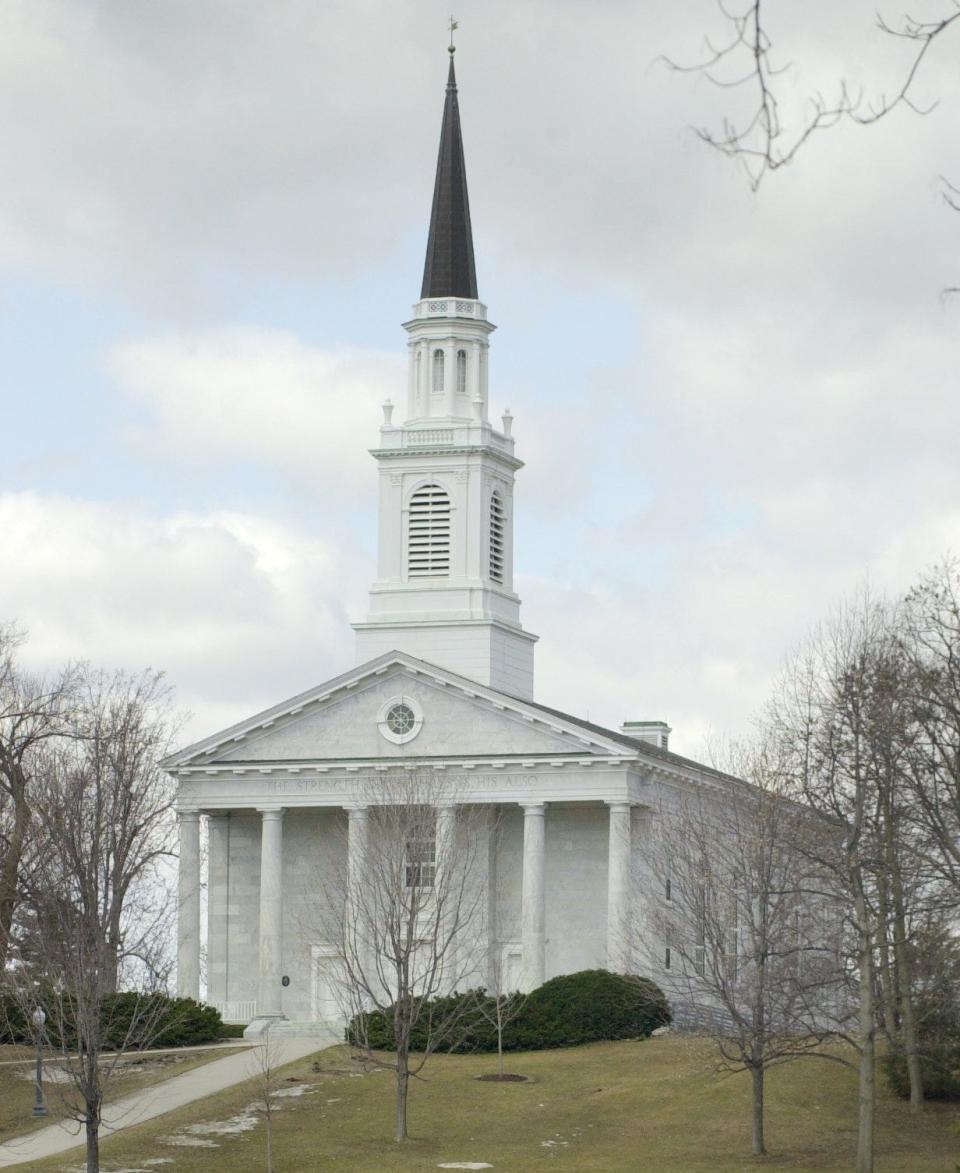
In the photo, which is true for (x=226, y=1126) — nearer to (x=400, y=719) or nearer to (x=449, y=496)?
(x=400, y=719)

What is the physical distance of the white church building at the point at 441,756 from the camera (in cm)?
6350

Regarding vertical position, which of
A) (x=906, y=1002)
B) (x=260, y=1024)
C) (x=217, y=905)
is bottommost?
(x=260, y=1024)

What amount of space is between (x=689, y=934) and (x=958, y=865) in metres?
17.6

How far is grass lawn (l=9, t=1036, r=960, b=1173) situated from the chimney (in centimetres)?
2782

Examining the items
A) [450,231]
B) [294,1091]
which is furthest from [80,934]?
[450,231]

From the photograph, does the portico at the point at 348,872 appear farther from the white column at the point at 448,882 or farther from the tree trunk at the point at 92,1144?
the tree trunk at the point at 92,1144

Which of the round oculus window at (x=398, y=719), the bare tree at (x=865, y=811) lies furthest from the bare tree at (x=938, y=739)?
the round oculus window at (x=398, y=719)

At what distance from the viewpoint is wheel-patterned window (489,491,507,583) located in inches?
2817

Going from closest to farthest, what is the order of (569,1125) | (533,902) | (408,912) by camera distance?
(569,1125), (408,912), (533,902)

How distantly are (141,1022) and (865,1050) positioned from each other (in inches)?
780

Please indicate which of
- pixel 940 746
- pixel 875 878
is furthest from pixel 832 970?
pixel 940 746

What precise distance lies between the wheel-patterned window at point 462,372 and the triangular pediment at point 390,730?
1085cm

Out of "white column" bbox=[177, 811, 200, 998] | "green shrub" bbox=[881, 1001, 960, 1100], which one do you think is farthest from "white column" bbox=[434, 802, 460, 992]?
"green shrub" bbox=[881, 1001, 960, 1100]

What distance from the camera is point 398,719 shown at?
65562mm
